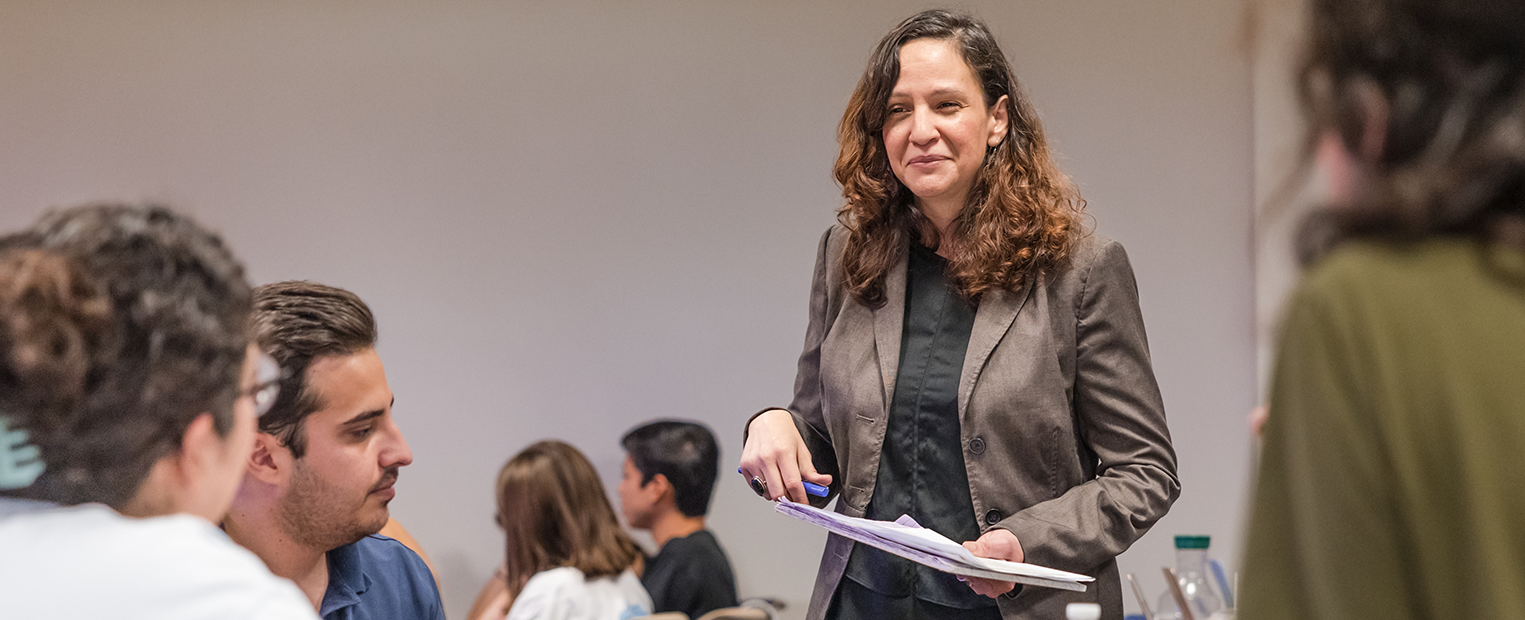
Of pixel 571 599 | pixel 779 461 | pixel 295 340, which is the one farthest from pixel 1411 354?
pixel 571 599

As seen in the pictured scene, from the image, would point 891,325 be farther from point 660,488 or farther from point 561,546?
point 660,488

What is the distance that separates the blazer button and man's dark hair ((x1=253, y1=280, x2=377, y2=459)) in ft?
2.70

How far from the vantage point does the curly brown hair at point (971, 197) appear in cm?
156

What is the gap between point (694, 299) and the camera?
404 cm

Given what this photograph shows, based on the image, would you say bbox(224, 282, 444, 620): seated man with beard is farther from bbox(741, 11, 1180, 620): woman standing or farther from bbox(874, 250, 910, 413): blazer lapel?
bbox(874, 250, 910, 413): blazer lapel

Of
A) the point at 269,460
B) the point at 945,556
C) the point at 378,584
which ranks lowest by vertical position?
the point at 378,584

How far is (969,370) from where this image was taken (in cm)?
152

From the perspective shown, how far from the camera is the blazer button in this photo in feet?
4.90

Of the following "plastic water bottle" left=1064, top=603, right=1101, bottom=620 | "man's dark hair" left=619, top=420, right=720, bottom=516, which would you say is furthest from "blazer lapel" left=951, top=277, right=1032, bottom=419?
"man's dark hair" left=619, top=420, right=720, bottom=516

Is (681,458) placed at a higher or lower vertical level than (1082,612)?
lower

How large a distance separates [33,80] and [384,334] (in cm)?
161

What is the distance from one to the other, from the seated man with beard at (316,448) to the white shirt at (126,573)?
2.33 ft

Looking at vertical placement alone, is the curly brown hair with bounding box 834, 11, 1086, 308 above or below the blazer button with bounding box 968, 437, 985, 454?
above

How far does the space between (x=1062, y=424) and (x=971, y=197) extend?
1.16 feet
